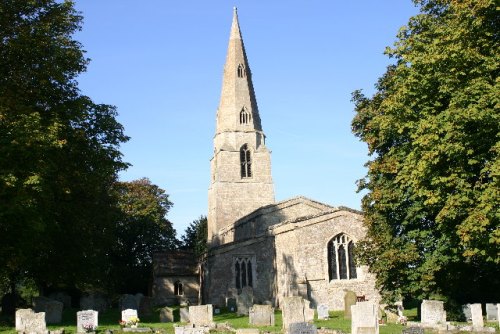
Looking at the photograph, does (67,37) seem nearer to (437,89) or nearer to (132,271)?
(437,89)

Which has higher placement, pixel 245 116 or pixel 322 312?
pixel 245 116

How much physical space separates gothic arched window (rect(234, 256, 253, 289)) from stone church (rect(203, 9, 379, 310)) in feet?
0.21

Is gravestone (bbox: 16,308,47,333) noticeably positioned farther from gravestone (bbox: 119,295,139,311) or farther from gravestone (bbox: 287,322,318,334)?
gravestone (bbox: 287,322,318,334)

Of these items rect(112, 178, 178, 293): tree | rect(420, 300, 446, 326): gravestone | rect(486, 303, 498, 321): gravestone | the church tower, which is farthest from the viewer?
rect(112, 178, 178, 293): tree

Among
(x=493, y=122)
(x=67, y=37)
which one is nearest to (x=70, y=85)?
(x=67, y=37)

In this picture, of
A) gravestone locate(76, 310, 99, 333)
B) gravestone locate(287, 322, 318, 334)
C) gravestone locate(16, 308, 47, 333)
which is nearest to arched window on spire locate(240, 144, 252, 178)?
gravestone locate(76, 310, 99, 333)

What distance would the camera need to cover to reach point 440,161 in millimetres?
16297

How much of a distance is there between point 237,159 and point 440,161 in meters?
31.4

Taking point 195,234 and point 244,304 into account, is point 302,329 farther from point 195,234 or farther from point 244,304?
point 195,234

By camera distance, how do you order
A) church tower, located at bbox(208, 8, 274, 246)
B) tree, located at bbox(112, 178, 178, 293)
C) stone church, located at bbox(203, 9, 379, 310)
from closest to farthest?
stone church, located at bbox(203, 9, 379, 310)
church tower, located at bbox(208, 8, 274, 246)
tree, located at bbox(112, 178, 178, 293)

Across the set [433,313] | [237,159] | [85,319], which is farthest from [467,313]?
[237,159]

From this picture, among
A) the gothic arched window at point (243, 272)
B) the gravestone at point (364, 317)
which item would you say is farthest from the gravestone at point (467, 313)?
the gothic arched window at point (243, 272)

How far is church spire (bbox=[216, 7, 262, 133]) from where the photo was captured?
47781mm

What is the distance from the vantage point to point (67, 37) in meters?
22.1
